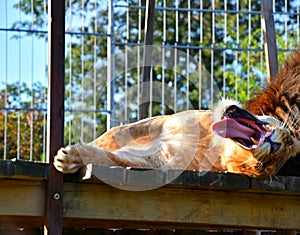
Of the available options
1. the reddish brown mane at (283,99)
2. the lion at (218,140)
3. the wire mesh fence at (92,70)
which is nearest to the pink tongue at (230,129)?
the lion at (218,140)

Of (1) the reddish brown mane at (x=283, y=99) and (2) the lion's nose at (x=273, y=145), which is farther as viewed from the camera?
(1) the reddish brown mane at (x=283, y=99)

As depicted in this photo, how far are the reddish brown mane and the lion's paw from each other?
1.47 meters

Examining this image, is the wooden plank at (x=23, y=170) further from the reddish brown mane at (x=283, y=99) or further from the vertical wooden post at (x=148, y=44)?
the vertical wooden post at (x=148, y=44)

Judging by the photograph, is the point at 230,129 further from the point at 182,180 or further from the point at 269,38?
the point at 269,38

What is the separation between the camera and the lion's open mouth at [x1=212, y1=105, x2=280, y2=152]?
4.18m

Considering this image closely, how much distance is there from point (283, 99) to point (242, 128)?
1.00m

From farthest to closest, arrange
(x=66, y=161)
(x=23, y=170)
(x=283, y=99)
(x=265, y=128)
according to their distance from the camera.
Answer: (x=283, y=99) < (x=265, y=128) < (x=66, y=161) < (x=23, y=170)

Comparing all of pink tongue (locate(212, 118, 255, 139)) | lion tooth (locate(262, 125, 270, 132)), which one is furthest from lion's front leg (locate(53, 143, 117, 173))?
lion tooth (locate(262, 125, 270, 132))

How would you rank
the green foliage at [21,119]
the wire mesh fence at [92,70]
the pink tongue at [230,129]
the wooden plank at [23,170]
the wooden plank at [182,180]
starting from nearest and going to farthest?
the wooden plank at [23,170] → the wooden plank at [182,180] → the pink tongue at [230,129] → the wire mesh fence at [92,70] → the green foliage at [21,119]

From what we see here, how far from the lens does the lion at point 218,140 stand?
4.21 meters

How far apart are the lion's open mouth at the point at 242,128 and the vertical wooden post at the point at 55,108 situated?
2.44 ft

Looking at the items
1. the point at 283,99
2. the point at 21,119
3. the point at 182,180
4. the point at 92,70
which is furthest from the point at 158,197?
the point at 21,119

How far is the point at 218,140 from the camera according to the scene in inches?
191

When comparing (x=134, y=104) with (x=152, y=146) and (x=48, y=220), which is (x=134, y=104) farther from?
(x=48, y=220)
